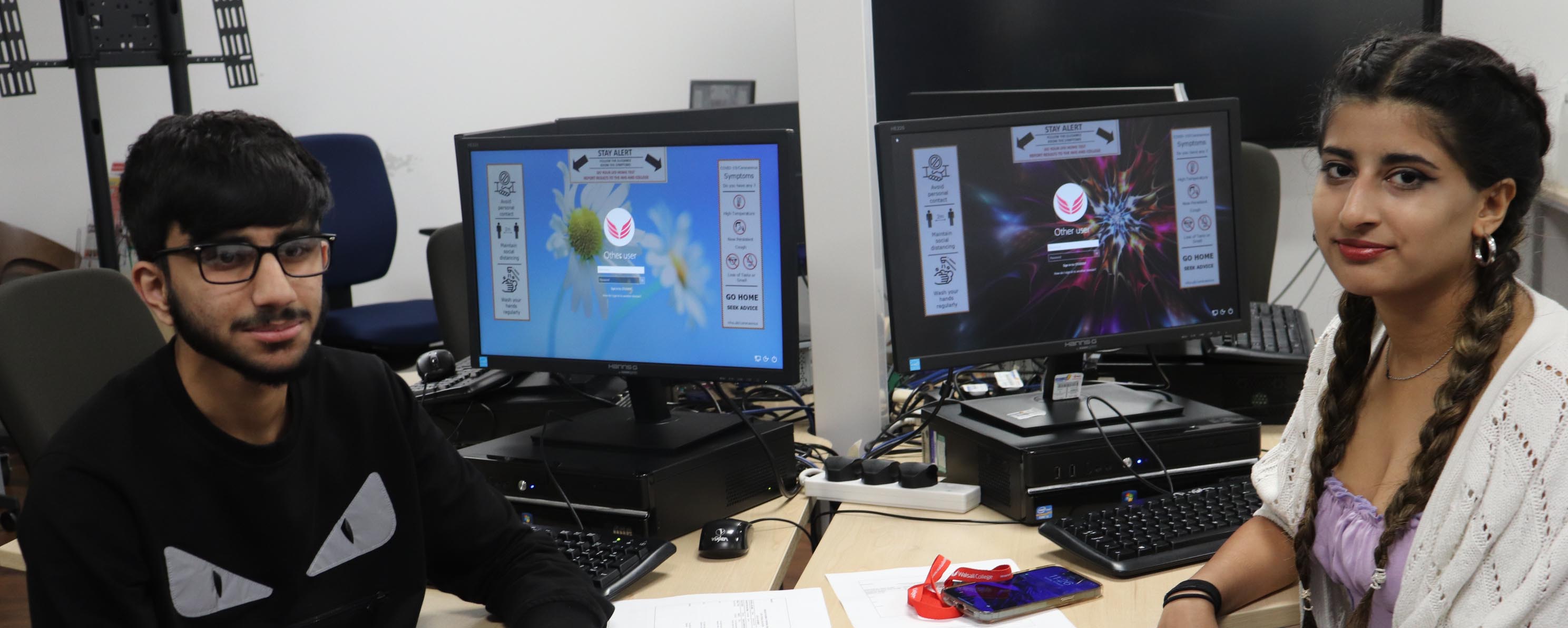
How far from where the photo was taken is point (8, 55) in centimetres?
320

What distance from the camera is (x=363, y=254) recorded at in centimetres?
421

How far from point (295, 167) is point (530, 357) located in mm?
605

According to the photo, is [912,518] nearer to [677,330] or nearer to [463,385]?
[677,330]

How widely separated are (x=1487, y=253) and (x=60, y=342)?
7.38ft

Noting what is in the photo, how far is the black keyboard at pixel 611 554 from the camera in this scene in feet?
4.70

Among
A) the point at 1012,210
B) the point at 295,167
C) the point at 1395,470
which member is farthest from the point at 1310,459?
the point at 295,167

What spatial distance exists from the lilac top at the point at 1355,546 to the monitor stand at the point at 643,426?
814 mm

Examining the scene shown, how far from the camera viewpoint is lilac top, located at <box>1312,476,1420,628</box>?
1.23 meters

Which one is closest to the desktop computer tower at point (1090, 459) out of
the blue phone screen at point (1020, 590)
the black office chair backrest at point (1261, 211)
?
the blue phone screen at point (1020, 590)

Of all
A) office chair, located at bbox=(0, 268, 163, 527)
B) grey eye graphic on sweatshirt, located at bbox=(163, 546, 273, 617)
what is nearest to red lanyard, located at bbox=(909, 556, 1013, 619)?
grey eye graphic on sweatshirt, located at bbox=(163, 546, 273, 617)

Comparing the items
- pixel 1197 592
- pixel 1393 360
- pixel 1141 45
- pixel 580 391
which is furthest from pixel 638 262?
pixel 1141 45

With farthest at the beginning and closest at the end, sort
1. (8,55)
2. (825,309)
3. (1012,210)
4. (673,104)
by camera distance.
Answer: (673,104) → (8,55) → (825,309) → (1012,210)

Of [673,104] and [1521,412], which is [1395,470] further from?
[673,104]

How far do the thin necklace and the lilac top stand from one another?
0.45ft
